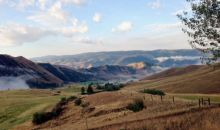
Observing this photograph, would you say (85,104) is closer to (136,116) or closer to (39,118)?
(39,118)

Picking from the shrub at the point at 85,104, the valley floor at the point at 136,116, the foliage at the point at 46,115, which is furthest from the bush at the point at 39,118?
the shrub at the point at 85,104

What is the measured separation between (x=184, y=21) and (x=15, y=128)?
56.5 metres

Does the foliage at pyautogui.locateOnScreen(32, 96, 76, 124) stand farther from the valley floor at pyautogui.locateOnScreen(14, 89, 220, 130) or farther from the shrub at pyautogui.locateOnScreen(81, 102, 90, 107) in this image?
the shrub at pyautogui.locateOnScreen(81, 102, 90, 107)

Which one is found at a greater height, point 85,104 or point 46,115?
point 85,104

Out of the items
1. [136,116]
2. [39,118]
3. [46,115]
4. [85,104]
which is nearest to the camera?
[136,116]

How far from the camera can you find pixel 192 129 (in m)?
31.7

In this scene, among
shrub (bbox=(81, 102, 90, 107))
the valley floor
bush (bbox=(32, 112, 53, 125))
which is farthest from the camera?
shrub (bbox=(81, 102, 90, 107))

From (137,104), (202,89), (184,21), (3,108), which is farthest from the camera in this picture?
(202,89)

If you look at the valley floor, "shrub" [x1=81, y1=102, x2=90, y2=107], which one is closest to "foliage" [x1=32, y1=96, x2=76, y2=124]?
the valley floor

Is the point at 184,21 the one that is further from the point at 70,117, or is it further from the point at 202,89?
the point at 202,89

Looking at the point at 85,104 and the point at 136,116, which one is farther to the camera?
the point at 85,104

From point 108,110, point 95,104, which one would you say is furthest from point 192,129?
point 95,104

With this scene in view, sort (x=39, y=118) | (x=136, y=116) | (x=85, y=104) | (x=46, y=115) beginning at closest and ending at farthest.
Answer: (x=136, y=116)
(x=39, y=118)
(x=46, y=115)
(x=85, y=104)

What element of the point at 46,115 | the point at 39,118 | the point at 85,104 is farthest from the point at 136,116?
the point at 85,104
